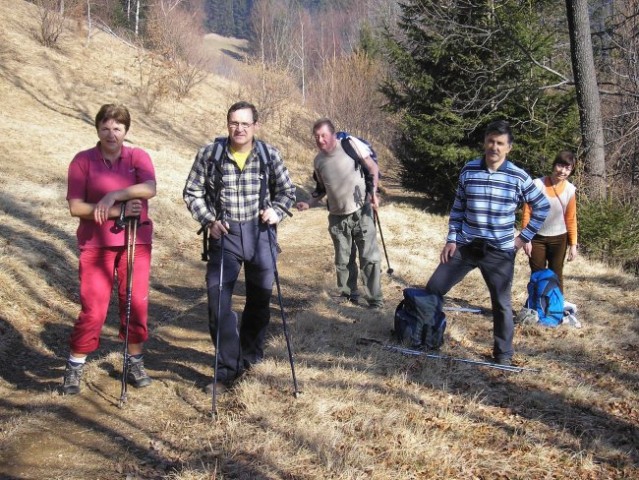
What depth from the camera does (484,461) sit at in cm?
350

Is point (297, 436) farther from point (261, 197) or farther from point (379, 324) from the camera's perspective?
point (379, 324)

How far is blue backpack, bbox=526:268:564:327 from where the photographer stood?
6074mm

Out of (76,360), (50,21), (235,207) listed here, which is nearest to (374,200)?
(235,207)

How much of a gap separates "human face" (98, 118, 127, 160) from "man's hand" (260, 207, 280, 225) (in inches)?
43.2

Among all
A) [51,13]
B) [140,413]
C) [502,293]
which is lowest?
[140,413]

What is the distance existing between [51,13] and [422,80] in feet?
60.0

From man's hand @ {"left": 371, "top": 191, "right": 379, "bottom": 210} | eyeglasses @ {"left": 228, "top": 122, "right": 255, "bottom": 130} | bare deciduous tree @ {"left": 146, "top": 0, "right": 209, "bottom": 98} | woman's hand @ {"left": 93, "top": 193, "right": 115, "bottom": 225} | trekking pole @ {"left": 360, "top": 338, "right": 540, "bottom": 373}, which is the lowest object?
trekking pole @ {"left": 360, "top": 338, "right": 540, "bottom": 373}

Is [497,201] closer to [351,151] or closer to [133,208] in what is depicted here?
[351,151]

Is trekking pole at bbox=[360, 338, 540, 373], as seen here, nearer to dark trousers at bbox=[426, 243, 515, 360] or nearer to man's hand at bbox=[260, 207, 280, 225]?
dark trousers at bbox=[426, 243, 515, 360]

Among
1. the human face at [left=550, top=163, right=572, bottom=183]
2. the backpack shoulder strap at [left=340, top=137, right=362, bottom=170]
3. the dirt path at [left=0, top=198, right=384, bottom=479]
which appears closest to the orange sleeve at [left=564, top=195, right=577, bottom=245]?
the human face at [left=550, top=163, right=572, bottom=183]

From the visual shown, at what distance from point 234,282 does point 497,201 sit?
2.19 m

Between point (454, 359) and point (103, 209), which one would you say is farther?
point (454, 359)

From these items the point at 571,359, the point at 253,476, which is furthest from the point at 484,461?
the point at 571,359

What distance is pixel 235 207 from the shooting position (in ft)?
13.4
